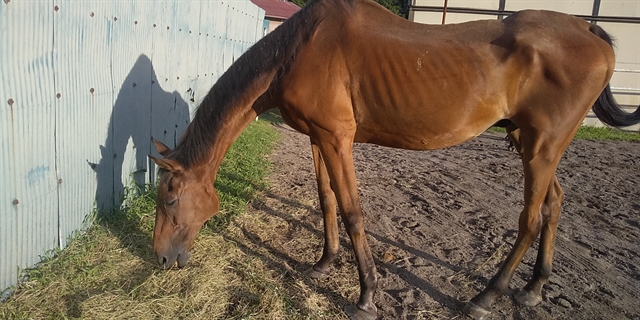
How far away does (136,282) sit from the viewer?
2.86 metres

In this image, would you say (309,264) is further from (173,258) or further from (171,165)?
(171,165)

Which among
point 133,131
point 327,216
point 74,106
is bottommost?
point 327,216

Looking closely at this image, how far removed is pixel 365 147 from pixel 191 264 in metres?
5.22

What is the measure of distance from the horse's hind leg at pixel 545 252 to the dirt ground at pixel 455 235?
8cm

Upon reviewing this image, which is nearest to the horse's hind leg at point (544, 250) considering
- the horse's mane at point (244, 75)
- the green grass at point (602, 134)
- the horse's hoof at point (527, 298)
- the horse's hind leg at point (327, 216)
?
the horse's hoof at point (527, 298)

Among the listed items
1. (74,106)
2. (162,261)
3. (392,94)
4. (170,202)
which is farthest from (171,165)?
(392,94)

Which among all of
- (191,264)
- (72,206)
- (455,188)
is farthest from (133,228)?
(455,188)

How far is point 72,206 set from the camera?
315cm

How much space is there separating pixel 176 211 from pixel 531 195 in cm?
249

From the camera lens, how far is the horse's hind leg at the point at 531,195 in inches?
108

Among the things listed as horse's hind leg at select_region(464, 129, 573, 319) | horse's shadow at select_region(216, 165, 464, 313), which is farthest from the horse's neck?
horse's hind leg at select_region(464, 129, 573, 319)

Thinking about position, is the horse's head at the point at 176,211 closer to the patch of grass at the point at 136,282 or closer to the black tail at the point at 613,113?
the patch of grass at the point at 136,282

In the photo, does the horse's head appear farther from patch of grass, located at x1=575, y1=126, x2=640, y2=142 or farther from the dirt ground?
patch of grass, located at x1=575, y1=126, x2=640, y2=142

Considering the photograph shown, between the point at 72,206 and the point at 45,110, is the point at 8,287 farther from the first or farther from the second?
the point at 45,110
